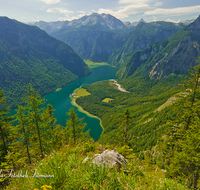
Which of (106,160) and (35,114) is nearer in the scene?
(106,160)

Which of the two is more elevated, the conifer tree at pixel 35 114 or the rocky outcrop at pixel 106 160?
the rocky outcrop at pixel 106 160

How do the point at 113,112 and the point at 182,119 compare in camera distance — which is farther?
the point at 113,112

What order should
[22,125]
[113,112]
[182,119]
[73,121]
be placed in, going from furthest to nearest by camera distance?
[113,112]
[73,121]
[182,119]
[22,125]

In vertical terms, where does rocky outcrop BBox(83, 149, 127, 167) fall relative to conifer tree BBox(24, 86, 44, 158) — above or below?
above

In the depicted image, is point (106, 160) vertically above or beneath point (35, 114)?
above

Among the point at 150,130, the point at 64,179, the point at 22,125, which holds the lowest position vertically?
the point at 150,130

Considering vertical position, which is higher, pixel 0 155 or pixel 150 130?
pixel 0 155

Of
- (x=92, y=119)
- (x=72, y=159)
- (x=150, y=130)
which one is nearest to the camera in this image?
(x=72, y=159)

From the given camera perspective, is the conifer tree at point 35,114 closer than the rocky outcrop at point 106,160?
No

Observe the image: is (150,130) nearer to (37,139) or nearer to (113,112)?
(113,112)

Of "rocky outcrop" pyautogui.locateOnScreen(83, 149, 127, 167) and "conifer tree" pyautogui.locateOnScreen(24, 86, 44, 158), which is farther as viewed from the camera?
"conifer tree" pyautogui.locateOnScreen(24, 86, 44, 158)

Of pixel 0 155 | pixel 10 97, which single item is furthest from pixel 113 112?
pixel 10 97
